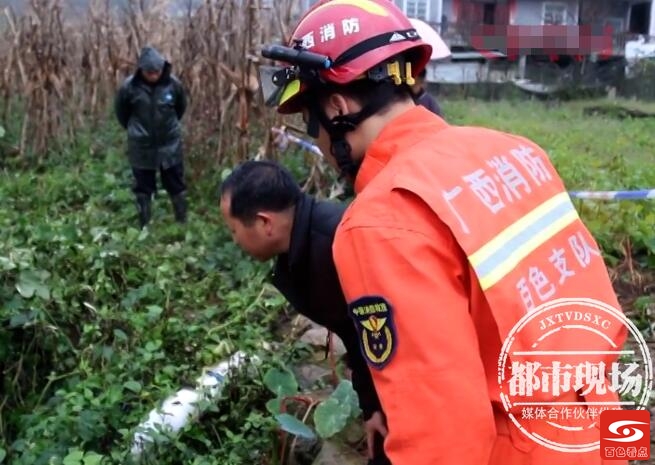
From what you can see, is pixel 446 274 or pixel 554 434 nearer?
pixel 446 274

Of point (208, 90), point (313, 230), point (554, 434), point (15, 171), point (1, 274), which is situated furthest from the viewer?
point (15, 171)

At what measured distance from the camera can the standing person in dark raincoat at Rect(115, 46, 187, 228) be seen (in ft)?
24.1

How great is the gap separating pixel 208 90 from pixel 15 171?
246cm

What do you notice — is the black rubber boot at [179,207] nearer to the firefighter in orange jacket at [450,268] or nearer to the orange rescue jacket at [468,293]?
the firefighter in orange jacket at [450,268]

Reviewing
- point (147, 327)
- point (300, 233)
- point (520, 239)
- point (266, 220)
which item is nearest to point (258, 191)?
point (266, 220)

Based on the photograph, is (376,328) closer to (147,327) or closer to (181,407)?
(181,407)

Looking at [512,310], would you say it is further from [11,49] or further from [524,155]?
[11,49]

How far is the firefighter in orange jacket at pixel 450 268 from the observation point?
1250 mm

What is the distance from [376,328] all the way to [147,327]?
3.65m

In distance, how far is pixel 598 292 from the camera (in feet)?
4.90

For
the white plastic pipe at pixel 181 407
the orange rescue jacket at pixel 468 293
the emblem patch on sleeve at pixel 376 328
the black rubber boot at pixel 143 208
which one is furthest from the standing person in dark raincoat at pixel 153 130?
the emblem patch on sleeve at pixel 376 328

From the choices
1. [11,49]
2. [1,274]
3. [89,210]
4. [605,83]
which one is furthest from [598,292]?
[605,83]

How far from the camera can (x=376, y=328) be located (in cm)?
129

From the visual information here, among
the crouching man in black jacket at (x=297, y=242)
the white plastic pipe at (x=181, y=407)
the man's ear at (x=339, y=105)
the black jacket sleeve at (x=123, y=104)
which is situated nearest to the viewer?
the man's ear at (x=339, y=105)
